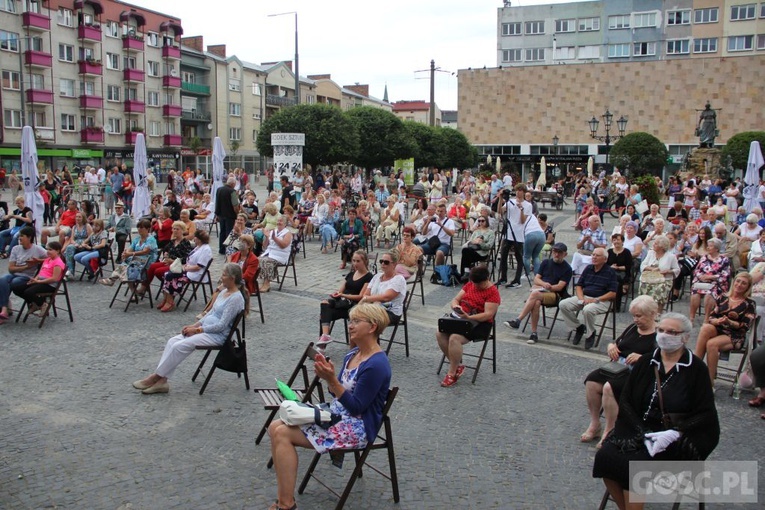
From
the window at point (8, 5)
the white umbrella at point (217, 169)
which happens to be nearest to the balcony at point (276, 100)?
the window at point (8, 5)

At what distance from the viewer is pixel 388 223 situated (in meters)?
17.8

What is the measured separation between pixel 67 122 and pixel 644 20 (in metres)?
61.6

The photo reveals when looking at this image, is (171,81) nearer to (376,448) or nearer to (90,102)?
(90,102)

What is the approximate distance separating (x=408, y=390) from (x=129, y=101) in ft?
192

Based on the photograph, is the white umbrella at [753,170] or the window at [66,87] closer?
the white umbrella at [753,170]

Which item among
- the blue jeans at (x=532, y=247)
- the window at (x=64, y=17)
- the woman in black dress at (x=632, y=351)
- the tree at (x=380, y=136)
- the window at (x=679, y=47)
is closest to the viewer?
the woman in black dress at (x=632, y=351)

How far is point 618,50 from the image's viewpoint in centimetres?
7719

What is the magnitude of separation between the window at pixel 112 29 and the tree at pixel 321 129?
81.3 ft

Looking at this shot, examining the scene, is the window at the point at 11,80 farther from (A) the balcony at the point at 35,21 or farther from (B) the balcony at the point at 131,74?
(B) the balcony at the point at 131,74

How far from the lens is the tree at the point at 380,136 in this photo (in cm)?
4584

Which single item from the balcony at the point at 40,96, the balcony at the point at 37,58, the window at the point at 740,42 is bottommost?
the balcony at the point at 40,96

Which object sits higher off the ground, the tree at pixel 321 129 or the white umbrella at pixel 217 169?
the tree at pixel 321 129

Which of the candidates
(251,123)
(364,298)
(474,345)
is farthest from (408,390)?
(251,123)

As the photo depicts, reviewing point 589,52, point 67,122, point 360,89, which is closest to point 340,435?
point 67,122
